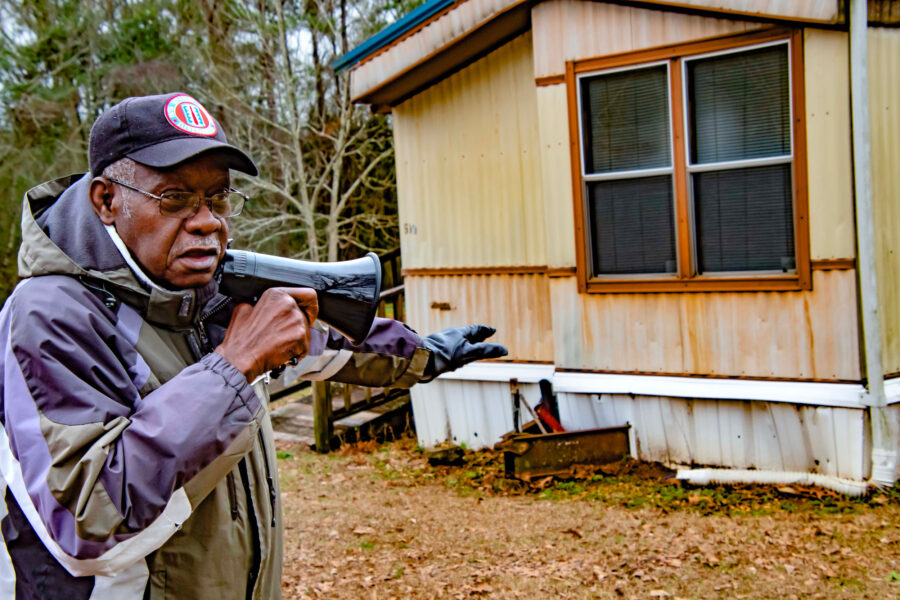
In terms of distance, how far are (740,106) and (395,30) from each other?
3.15m

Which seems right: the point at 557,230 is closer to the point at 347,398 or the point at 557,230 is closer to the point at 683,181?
the point at 683,181

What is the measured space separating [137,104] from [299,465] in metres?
6.44

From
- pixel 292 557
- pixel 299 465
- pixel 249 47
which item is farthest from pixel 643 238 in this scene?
pixel 249 47

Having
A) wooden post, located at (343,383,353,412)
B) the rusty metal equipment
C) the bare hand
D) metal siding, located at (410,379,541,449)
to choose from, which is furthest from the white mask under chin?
wooden post, located at (343,383,353,412)

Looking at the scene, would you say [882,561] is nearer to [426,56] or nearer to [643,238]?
[643,238]

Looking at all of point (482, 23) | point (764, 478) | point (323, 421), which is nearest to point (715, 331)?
point (764, 478)

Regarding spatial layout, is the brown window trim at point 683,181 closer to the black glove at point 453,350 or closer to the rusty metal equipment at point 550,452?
the rusty metal equipment at point 550,452

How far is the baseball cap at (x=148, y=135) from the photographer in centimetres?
193

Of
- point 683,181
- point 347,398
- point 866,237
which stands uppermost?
point 683,181

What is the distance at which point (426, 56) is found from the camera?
22.7ft

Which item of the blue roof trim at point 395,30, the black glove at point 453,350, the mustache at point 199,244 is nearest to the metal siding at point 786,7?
the blue roof trim at point 395,30

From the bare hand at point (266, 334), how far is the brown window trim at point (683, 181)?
15.3ft

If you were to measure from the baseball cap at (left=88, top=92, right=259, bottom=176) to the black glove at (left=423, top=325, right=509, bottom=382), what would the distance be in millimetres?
1096

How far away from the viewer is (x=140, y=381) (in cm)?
184
